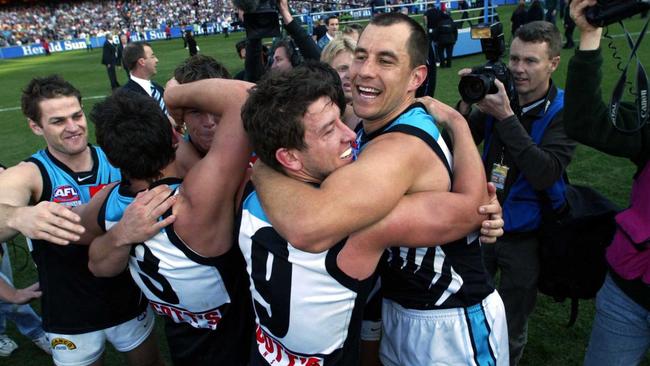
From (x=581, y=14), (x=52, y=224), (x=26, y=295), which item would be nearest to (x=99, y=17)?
(x=26, y=295)

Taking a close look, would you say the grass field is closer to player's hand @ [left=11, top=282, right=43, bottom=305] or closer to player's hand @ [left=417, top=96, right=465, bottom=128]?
player's hand @ [left=11, top=282, right=43, bottom=305]

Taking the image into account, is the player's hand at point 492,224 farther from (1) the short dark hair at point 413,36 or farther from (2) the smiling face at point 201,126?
(2) the smiling face at point 201,126

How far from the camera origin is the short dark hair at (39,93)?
9.58ft

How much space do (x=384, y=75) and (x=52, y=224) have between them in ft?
5.03

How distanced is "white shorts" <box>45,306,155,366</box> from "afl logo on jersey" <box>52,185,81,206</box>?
2.52 feet

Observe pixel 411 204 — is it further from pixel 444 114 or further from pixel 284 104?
A: pixel 444 114

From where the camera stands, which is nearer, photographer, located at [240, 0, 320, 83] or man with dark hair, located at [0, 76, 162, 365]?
man with dark hair, located at [0, 76, 162, 365]

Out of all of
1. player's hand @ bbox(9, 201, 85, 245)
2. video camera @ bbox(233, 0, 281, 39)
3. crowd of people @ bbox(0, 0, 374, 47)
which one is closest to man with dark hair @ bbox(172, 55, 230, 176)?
video camera @ bbox(233, 0, 281, 39)

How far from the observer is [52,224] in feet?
5.99

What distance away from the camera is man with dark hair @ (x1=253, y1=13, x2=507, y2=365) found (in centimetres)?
151

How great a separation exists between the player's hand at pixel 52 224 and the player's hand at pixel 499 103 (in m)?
2.06

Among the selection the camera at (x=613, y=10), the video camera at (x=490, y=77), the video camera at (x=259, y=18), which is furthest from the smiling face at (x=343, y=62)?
the camera at (x=613, y=10)

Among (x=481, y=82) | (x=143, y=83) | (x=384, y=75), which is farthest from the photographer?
(x=143, y=83)

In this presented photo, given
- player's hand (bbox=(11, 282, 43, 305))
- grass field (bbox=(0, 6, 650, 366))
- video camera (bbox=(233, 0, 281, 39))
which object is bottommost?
grass field (bbox=(0, 6, 650, 366))
